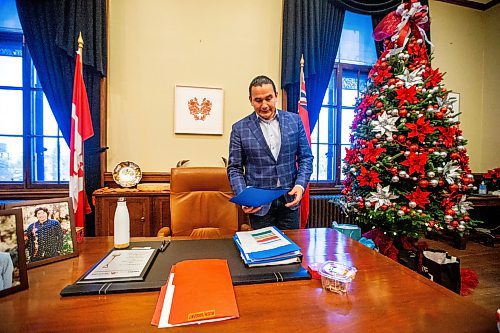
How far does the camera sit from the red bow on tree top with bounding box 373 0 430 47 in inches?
91.5

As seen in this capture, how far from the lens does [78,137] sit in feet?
7.55

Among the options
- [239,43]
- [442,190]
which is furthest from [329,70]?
[442,190]

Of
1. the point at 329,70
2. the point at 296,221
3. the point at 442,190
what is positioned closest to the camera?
the point at 296,221

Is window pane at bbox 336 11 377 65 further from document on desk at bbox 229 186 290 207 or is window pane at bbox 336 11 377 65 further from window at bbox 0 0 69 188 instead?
window at bbox 0 0 69 188

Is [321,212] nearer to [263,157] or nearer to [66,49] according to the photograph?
[263,157]

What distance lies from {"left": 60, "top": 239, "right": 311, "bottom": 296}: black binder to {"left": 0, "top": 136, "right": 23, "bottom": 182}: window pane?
2.41m

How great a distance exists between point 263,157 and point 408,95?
1.37 metres

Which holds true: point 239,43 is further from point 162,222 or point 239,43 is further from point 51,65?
point 162,222

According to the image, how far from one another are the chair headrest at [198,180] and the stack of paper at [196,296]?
929mm

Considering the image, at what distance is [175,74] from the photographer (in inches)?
109

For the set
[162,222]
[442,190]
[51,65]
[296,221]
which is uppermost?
[51,65]

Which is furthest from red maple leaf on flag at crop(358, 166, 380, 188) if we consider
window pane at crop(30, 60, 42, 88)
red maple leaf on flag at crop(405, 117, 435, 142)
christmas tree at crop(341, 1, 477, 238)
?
window pane at crop(30, 60, 42, 88)

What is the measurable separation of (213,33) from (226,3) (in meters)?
0.36

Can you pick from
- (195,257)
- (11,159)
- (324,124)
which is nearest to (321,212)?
(324,124)
